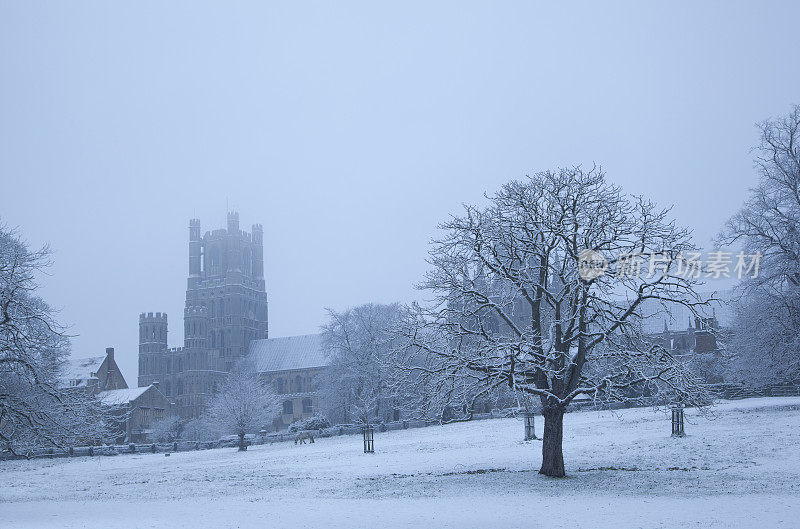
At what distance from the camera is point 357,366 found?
217ft

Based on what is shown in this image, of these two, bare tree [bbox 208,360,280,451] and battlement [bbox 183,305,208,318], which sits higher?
battlement [bbox 183,305,208,318]

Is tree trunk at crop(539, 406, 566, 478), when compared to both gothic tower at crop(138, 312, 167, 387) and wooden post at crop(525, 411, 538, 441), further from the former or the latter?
gothic tower at crop(138, 312, 167, 387)

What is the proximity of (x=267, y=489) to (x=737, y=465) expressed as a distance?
14182 millimetres

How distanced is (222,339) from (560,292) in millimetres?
118292

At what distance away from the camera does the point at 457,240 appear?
2302 centimetres

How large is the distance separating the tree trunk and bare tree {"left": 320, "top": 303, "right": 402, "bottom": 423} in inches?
1573

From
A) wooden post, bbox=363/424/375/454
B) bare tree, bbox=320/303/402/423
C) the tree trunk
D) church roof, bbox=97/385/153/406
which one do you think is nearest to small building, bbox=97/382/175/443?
church roof, bbox=97/385/153/406

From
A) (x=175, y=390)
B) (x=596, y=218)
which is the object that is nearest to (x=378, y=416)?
(x=596, y=218)

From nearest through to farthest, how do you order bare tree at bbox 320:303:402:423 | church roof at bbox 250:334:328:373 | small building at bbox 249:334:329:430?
bare tree at bbox 320:303:402:423
small building at bbox 249:334:329:430
church roof at bbox 250:334:328:373

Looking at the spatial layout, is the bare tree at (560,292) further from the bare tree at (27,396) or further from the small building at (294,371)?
the small building at (294,371)

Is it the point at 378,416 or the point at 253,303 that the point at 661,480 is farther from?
the point at 253,303

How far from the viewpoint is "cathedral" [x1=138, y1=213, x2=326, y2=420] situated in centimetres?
11562

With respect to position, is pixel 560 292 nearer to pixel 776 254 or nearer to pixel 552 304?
pixel 552 304

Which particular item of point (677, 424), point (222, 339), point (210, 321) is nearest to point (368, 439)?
point (677, 424)
